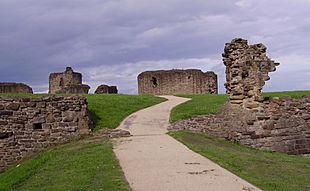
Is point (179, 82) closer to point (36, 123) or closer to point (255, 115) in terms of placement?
point (255, 115)

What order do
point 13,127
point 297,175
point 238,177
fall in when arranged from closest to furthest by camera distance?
point 238,177 → point 297,175 → point 13,127

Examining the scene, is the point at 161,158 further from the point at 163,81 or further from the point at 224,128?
the point at 163,81

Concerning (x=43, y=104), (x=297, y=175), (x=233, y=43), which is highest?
(x=233, y=43)

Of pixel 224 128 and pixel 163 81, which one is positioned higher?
pixel 163 81

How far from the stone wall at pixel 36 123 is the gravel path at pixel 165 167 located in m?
2.28

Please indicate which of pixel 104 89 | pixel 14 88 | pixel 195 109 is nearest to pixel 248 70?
pixel 195 109

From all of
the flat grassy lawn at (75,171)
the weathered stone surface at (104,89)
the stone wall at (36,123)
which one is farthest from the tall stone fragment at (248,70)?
the weathered stone surface at (104,89)

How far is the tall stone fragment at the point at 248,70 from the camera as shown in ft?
60.7

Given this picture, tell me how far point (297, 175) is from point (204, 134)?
762cm

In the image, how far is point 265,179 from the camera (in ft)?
30.7

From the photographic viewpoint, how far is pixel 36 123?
54.9ft

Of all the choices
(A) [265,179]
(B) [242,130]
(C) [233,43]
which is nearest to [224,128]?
(B) [242,130]

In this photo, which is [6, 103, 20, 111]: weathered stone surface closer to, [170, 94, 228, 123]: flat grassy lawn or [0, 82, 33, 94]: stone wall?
[170, 94, 228, 123]: flat grassy lawn

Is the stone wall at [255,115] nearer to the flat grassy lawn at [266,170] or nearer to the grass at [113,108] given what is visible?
the grass at [113,108]
